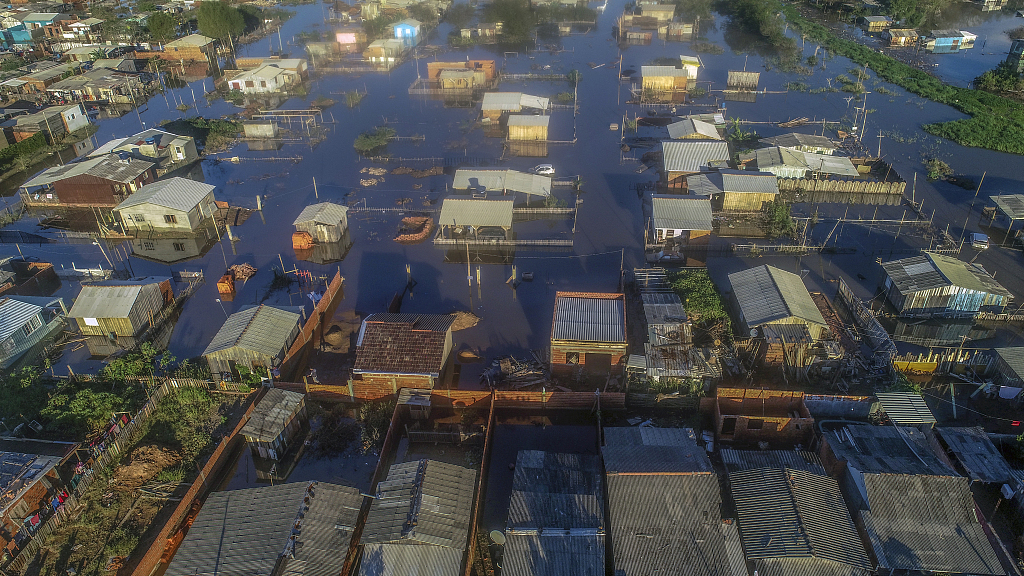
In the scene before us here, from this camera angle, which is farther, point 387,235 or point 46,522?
point 387,235

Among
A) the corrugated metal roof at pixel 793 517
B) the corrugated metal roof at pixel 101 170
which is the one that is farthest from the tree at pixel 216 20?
the corrugated metal roof at pixel 793 517

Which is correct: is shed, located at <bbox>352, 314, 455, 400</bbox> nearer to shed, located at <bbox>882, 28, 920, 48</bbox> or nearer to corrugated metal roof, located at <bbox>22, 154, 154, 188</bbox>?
corrugated metal roof, located at <bbox>22, 154, 154, 188</bbox>

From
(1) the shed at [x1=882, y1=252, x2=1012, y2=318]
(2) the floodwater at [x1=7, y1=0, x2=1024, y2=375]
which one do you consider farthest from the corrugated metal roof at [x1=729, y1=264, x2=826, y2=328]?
(1) the shed at [x1=882, y1=252, x2=1012, y2=318]

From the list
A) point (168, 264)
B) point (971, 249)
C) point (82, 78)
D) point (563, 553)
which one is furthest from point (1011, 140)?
point (82, 78)

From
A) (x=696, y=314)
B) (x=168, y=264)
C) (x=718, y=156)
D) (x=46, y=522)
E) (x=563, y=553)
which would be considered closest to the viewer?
(x=563, y=553)

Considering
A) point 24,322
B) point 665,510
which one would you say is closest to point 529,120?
point 24,322

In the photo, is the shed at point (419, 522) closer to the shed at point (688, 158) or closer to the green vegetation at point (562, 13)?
the shed at point (688, 158)

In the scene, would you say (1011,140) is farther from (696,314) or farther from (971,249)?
(696,314)
